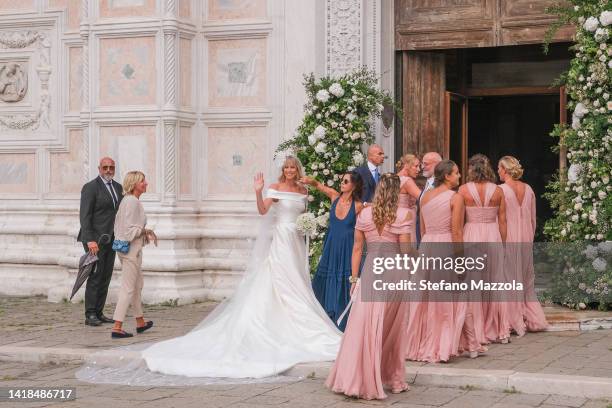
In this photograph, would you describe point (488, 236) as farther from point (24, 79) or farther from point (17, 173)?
point (24, 79)

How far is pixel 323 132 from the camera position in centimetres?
1383

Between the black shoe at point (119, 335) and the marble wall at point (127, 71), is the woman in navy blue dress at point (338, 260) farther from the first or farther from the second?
the marble wall at point (127, 71)

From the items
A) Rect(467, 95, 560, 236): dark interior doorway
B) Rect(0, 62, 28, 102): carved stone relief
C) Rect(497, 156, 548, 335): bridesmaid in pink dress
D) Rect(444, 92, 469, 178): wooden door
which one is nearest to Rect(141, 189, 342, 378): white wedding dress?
Rect(497, 156, 548, 335): bridesmaid in pink dress

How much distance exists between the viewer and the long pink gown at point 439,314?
9.90 metres

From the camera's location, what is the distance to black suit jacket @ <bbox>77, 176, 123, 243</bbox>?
40.8 feet

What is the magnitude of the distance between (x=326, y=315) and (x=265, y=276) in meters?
0.75

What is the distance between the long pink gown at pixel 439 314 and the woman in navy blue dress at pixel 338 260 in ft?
3.34

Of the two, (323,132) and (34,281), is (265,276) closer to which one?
(323,132)

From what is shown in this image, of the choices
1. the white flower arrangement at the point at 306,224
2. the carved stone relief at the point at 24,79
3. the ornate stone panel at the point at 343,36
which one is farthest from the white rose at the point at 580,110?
the carved stone relief at the point at 24,79

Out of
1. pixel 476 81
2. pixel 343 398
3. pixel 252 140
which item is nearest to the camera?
pixel 343 398

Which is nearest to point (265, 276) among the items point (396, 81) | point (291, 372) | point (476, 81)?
point (291, 372)

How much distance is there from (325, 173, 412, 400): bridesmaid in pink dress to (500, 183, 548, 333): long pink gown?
309 centimetres

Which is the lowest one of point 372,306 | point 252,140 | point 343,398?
point 343,398

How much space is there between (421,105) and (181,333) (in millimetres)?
5310
